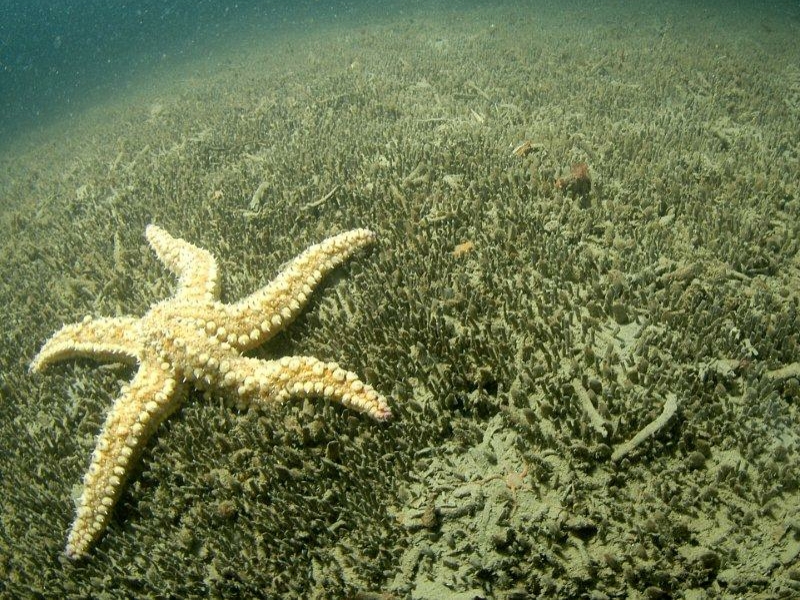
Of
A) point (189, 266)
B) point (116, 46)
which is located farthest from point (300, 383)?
point (116, 46)

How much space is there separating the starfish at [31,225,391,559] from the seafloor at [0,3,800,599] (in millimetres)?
242

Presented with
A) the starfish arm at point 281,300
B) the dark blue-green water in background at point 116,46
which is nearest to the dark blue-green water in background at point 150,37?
the dark blue-green water in background at point 116,46

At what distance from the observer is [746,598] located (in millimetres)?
2885

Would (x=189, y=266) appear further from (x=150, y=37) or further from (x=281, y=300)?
(x=150, y=37)

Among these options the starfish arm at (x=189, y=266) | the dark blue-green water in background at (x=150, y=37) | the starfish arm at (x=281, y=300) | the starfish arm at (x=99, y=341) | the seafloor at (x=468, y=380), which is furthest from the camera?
the dark blue-green water in background at (x=150, y=37)

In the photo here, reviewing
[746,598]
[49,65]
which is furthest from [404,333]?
[49,65]

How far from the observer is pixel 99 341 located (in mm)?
4832

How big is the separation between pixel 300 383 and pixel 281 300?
1.10 meters

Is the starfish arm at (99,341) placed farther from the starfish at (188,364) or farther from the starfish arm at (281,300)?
the starfish arm at (281,300)

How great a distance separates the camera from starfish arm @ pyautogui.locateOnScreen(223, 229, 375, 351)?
4398 mm

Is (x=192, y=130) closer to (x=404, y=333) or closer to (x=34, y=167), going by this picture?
(x=34, y=167)

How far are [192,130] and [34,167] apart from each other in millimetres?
8404

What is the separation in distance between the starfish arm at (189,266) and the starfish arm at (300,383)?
1.17 meters

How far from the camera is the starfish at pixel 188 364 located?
3.85m
